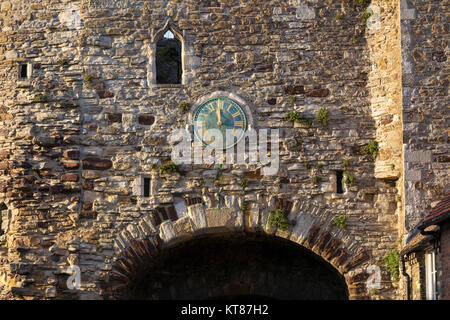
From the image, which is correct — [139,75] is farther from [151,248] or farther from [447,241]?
[447,241]

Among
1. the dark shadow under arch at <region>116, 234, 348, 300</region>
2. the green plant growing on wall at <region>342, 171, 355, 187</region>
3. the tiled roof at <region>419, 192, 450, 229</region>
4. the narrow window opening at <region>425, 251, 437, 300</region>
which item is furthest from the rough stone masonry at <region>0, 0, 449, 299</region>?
the dark shadow under arch at <region>116, 234, 348, 300</region>

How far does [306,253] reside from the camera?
14516 millimetres

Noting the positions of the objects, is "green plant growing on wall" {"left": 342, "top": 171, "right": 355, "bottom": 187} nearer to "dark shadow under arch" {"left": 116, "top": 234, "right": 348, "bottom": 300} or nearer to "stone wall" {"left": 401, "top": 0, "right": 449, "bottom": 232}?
"stone wall" {"left": 401, "top": 0, "right": 449, "bottom": 232}

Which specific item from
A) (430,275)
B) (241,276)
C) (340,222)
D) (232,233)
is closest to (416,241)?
(430,275)

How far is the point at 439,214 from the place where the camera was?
12.0 metres

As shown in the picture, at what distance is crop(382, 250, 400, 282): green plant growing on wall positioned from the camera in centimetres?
1336

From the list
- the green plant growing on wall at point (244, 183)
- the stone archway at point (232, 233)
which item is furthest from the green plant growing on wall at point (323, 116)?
the green plant growing on wall at point (244, 183)

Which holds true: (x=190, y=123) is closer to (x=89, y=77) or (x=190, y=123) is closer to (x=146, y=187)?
(x=146, y=187)

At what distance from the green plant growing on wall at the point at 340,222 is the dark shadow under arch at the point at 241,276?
136cm

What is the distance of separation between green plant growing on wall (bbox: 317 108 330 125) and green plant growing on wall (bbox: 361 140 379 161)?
1.88 feet

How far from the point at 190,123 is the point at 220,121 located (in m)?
0.38

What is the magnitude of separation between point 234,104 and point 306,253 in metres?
2.30

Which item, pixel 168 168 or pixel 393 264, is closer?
pixel 393 264

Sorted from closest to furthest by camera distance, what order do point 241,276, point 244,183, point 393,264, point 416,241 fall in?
1. point 416,241
2. point 393,264
3. point 244,183
4. point 241,276
